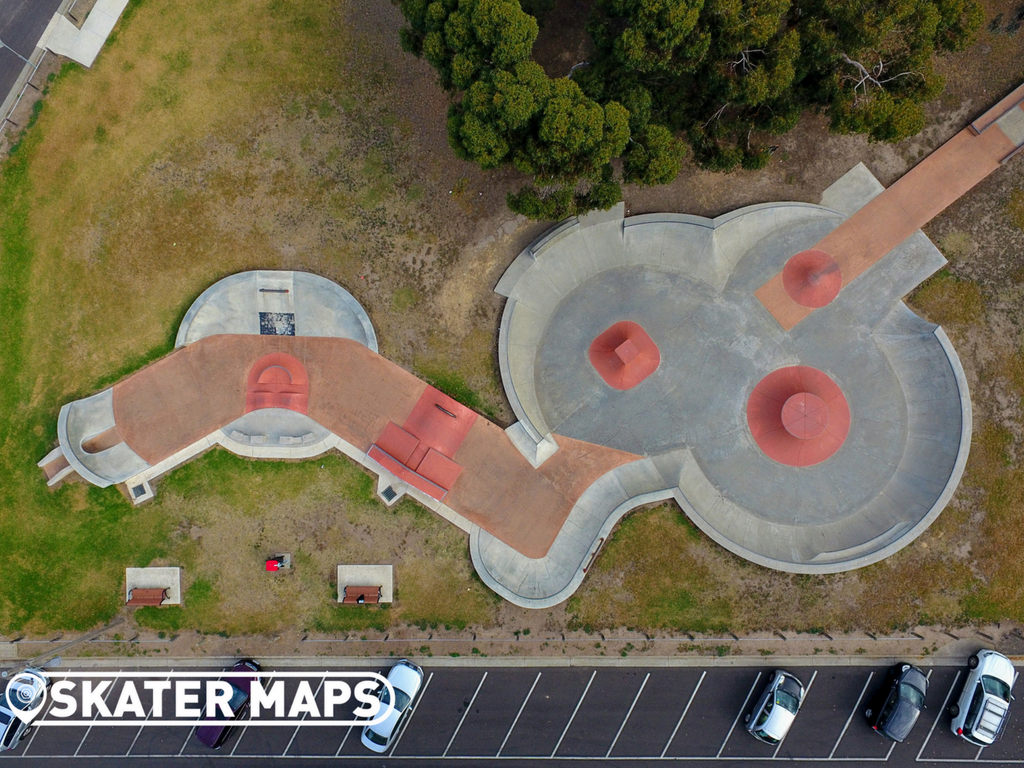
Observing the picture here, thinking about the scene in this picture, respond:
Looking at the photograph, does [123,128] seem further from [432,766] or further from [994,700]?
[994,700]

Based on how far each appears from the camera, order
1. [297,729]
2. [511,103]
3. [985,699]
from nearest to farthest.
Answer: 1. [511,103]
2. [985,699]
3. [297,729]

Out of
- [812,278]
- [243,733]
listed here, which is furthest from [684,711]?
[812,278]

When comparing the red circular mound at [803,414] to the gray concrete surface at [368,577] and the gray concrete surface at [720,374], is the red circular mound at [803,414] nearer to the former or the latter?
the gray concrete surface at [720,374]

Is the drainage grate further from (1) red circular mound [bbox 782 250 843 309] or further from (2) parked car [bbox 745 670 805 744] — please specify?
(2) parked car [bbox 745 670 805 744]

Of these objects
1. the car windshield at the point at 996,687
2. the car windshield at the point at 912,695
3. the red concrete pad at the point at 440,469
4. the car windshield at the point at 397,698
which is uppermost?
the car windshield at the point at 996,687

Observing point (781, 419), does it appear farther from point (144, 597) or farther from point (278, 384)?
point (144, 597)

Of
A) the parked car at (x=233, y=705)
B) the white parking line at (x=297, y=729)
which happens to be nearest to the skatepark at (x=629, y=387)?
the white parking line at (x=297, y=729)
